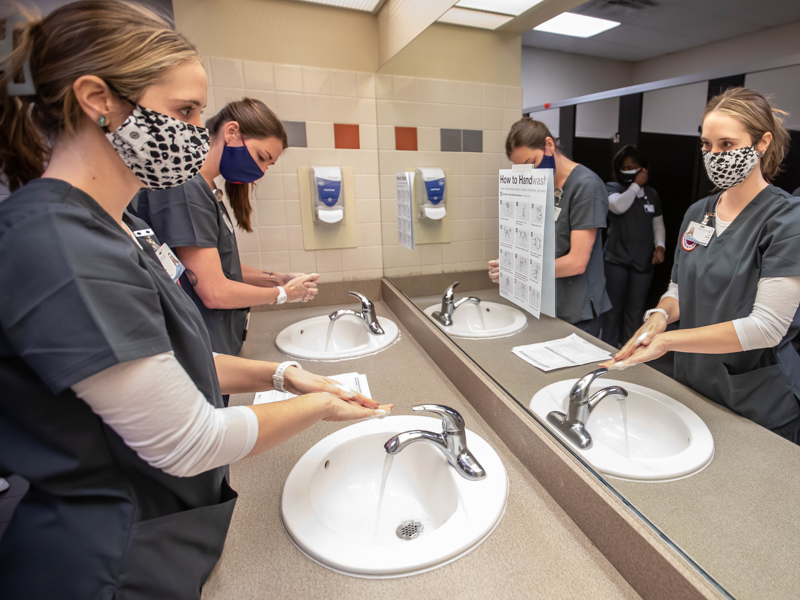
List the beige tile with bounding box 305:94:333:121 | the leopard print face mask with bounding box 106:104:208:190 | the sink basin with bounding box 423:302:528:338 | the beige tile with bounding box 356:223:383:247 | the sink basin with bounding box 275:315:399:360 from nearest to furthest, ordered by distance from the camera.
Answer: the leopard print face mask with bounding box 106:104:208:190
the sink basin with bounding box 423:302:528:338
the sink basin with bounding box 275:315:399:360
the beige tile with bounding box 305:94:333:121
the beige tile with bounding box 356:223:383:247

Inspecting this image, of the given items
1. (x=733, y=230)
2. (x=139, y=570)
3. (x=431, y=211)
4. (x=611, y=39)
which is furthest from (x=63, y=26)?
(x=431, y=211)

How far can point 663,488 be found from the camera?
29.4 inches

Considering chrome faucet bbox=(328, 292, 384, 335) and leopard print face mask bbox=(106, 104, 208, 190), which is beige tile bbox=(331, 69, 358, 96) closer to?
chrome faucet bbox=(328, 292, 384, 335)

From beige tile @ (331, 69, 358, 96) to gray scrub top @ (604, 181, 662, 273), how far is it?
1.64 metres

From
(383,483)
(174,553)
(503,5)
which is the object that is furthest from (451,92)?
(174,553)

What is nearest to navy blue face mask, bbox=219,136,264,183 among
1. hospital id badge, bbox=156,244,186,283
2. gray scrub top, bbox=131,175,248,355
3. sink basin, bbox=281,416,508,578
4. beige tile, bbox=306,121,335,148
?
gray scrub top, bbox=131,175,248,355

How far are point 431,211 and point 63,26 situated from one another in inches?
59.9

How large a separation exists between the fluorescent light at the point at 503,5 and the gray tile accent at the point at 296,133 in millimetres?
949

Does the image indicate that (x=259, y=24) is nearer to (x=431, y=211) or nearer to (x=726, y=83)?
(x=431, y=211)

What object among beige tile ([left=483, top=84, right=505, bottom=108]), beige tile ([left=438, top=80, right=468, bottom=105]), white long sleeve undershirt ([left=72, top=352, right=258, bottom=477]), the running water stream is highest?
beige tile ([left=438, top=80, right=468, bottom=105])

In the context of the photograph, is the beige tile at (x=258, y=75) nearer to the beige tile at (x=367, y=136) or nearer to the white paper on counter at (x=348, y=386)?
the beige tile at (x=367, y=136)

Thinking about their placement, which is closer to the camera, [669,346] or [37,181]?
[37,181]

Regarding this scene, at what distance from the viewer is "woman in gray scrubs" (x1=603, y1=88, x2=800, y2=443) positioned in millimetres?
619

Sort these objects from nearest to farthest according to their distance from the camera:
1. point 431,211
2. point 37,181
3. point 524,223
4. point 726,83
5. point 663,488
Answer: point 37,181
point 726,83
point 663,488
point 524,223
point 431,211
